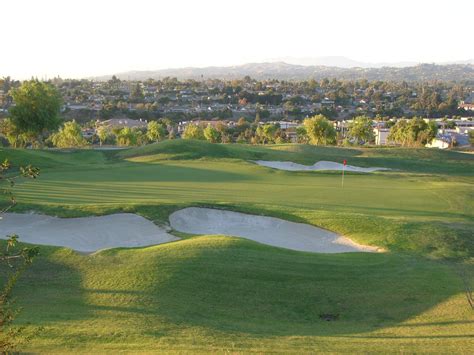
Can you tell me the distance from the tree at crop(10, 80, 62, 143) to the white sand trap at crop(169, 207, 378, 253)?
3627cm

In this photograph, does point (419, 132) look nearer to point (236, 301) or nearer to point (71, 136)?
point (71, 136)

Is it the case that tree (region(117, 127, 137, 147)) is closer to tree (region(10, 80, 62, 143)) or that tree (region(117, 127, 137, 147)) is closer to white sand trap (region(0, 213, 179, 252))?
tree (region(10, 80, 62, 143))

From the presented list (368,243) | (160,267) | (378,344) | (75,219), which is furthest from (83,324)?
(368,243)

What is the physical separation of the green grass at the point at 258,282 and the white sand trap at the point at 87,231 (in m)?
0.64

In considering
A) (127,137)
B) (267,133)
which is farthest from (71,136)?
(267,133)

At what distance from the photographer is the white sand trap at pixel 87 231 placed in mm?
19359

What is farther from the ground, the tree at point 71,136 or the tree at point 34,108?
the tree at point 34,108

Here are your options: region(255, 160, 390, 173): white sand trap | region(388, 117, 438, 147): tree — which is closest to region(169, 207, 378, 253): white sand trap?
region(255, 160, 390, 173): white sand trap

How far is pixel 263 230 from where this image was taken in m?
Answer: 22.2

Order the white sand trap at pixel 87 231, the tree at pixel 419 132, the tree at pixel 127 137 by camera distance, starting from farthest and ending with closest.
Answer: the tree at pixel 419 132, the tree at pixel 127 137, the white sand trap at pixel 87 231

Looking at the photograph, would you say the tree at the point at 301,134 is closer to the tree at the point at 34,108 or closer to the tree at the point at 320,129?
the tree at the point at 320,129

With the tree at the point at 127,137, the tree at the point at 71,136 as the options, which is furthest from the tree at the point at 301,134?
the tree at the point at 71,136

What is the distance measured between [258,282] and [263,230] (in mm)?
6681

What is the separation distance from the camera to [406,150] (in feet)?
178
